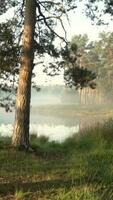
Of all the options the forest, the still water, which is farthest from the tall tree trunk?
the still water

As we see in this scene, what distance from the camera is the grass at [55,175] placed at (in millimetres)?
7992

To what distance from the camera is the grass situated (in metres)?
7.99

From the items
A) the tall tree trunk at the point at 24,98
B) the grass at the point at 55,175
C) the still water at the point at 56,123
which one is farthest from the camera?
the still water at the point at 56,123

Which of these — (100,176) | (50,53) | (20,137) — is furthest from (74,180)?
(50,53)

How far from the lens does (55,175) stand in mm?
10219

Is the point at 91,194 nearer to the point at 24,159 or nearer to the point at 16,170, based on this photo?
the point at 16,170

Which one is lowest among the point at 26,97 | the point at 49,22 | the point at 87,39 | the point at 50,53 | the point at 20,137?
the point at 20,137

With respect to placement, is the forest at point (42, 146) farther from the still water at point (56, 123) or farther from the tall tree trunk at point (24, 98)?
the still water at point (56, 123)

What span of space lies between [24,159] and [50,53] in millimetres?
6463

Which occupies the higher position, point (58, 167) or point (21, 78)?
point (21, 78)

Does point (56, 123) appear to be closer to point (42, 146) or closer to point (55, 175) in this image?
point (42, 146)

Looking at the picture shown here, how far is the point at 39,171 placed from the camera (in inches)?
421

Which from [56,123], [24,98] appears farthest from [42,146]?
[56,123]

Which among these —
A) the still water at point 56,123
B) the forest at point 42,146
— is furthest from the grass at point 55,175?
the still water at point 56,123
